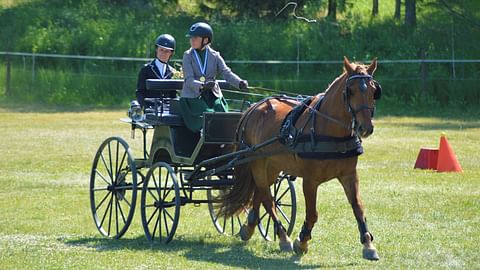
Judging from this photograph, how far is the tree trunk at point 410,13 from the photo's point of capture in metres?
35.5

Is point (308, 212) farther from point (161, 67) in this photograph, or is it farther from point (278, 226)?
point (161, 67)

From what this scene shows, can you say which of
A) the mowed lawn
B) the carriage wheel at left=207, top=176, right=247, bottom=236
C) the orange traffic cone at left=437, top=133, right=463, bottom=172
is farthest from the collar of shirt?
the orange traffic cone at left=437, top=133, right=463, bottom=172

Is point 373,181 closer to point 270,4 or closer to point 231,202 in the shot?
point 231,202

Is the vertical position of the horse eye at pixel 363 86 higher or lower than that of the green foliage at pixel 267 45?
lower

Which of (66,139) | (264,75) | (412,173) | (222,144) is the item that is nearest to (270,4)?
(264,75)

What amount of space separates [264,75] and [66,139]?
38.8 ft

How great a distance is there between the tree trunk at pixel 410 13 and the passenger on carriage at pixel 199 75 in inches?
999

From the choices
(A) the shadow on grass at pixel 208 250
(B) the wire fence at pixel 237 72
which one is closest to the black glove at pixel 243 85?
(A) the shadow on grass at pixel 208 250

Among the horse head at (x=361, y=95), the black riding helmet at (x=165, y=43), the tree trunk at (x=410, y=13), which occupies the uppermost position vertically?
the tree trunk at (x=410, y=13)

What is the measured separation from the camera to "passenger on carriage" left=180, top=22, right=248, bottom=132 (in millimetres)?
10805

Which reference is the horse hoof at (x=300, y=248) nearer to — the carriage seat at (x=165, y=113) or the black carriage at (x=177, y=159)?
the black carriage at (x=177, y=159)

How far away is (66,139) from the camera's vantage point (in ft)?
74.8

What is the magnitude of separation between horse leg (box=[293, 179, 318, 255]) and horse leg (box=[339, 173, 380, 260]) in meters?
0.29

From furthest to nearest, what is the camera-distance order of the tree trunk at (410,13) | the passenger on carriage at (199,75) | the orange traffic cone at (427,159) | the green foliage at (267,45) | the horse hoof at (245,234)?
the tree trunk at (410,13) < the green foliage at (267,45) < the orange traffic cone at (427,159) < the horse hoof at (245,234) < the passenger on carriage at (199,75)
